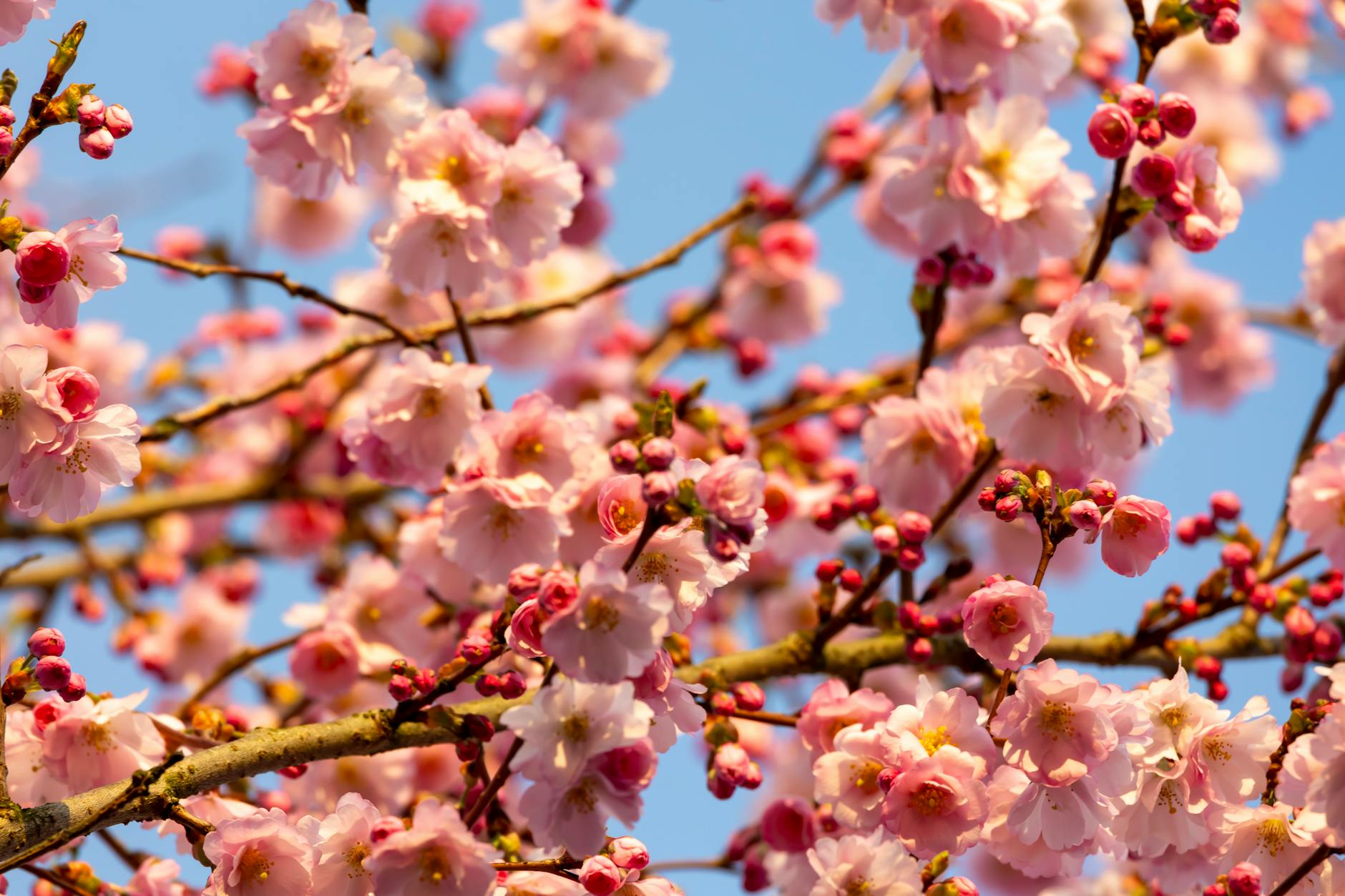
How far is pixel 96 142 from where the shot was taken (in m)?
2.14

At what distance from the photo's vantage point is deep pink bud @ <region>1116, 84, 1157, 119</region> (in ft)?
8.61

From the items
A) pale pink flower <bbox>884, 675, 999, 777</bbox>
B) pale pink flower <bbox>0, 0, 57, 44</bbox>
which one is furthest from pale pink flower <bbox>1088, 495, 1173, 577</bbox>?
pale pink flower <bbox>0, 0, 57, 44</bbox>

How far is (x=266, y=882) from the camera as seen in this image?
6.95 ft

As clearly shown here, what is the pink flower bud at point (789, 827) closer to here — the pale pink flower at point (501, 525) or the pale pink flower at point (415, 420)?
the pale pink flower at point (501, 525)

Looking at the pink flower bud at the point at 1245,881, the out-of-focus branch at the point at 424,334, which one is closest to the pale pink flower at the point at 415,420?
the out-of-focus branch at the point at 424,334

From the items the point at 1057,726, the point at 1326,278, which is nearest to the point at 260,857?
the point at 1057,726

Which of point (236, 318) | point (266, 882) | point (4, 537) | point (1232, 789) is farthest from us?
point (236, 318)

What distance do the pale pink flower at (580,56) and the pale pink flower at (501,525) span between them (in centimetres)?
245

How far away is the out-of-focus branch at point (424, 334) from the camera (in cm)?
287

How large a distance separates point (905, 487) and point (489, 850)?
4.76ft

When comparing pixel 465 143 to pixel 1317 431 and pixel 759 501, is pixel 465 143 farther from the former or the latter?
pixel 1317 431

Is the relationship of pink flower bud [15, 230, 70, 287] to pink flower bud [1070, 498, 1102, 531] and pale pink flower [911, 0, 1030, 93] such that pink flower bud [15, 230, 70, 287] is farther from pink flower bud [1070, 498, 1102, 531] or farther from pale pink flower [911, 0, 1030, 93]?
pale pink flower [911, 0, 1030, 93]

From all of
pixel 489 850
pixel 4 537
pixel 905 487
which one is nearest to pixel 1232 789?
pixel 905 487

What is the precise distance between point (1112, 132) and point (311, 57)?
5.37ft
